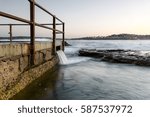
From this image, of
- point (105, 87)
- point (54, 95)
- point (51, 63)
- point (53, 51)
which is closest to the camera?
point (54, 95)

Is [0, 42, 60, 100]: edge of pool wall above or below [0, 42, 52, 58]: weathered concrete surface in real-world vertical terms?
below

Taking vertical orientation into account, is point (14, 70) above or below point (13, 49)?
below

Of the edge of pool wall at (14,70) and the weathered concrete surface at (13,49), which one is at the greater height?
the weathered concrete surface at (13,49)

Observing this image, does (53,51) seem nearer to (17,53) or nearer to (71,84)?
(71,84)

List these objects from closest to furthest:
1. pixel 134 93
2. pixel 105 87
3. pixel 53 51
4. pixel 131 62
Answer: pixel 134 93
pixel 105 87
pixel 53 51
pixel 131 62

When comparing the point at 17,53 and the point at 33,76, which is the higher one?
the point at 17,53

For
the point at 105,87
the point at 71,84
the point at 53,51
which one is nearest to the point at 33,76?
the point at 71,84

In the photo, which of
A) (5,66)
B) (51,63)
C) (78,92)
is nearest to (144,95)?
(78,92)

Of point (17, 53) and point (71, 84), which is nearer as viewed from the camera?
point (17, 53)

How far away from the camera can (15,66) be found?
15.3ft

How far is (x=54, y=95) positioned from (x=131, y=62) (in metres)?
7.88

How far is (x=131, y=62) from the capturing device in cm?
1220

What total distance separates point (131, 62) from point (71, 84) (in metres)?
6.70

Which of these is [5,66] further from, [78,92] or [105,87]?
[105,87]
